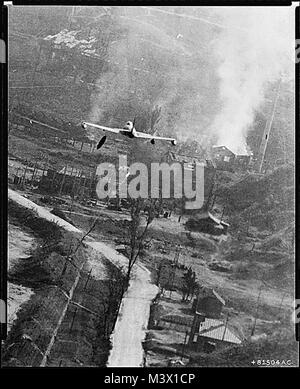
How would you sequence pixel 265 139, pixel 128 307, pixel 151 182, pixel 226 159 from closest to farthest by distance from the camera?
pixel 128 307 < pixel 151 182 < pixel 226 159 < pixel 265 139

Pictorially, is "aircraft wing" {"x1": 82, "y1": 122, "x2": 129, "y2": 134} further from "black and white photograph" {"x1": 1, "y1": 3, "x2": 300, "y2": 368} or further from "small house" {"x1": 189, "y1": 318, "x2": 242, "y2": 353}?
"small house" {"x1": 189, "y1": 318, "x2": 242, "y2": 353}

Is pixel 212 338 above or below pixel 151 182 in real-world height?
below

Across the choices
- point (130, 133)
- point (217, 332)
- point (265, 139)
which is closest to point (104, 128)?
point (130, 133)

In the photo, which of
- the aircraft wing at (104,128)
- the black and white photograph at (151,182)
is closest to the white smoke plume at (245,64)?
the black and white photograph at (151,182)

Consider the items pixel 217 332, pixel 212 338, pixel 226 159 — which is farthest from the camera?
pixel 226 159

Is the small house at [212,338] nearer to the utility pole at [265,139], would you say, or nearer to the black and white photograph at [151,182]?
the black and white photograph at [151,182]

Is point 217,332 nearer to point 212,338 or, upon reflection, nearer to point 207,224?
point 212,338
